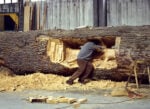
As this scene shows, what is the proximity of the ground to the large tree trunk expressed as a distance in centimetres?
33

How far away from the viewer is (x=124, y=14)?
41.3ft

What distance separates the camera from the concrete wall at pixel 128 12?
12227 millimetres

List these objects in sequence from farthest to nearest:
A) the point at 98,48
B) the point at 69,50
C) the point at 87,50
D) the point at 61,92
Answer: the point at 69,50, the point at 98,48, the point at 87,50, the point at 61,92

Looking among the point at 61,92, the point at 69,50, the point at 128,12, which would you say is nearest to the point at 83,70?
the point at 61,92

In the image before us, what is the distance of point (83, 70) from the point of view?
1008cm

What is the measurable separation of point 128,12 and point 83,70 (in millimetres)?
3650

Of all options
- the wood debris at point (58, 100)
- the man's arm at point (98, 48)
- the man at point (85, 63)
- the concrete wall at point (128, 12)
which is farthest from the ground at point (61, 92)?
the concrete wall at point (128, 12)

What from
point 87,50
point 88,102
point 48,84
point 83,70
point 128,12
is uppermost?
point 128,12

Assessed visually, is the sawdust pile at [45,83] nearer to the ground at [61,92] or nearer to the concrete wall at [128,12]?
the ground at [61,92]

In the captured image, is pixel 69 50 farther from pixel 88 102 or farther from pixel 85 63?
pixel 88 102

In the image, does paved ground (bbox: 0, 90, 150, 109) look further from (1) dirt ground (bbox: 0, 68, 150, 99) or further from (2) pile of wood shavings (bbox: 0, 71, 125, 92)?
(2) pile of wood shavings (bbox: 0, 71, 125, 92)

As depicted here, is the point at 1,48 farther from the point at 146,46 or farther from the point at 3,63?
the point at 146,46

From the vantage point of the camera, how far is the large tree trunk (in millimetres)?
9375

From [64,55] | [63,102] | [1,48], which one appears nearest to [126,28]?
[64,55]
